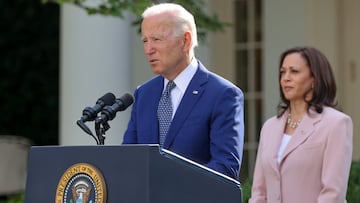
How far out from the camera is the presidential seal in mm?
3621

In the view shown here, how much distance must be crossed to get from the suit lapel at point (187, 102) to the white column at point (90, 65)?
428 cm

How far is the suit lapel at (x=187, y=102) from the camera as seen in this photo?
423 cm

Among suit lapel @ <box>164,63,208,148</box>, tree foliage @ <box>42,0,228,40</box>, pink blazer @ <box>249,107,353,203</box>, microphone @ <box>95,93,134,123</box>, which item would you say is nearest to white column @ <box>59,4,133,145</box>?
tree foliage @ <box>42,0,228,40</box>

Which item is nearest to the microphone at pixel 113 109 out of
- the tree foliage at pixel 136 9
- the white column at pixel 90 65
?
the tree foliage at pixel 136 9

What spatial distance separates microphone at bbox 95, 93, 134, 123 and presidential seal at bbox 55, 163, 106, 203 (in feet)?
1.00

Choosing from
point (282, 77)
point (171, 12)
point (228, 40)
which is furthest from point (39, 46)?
point (171, 12)

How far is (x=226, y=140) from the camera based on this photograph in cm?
412

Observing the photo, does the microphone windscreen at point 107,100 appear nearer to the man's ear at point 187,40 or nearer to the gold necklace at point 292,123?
the man's ear at point 187,40

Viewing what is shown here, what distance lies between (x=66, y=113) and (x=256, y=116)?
6.94ft

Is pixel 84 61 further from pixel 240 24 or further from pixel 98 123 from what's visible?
pixel 98 123

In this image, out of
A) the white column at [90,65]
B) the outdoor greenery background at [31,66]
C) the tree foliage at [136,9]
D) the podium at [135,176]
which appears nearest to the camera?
the podium at [135,176]

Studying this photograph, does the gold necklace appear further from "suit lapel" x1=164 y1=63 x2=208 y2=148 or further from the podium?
the podium

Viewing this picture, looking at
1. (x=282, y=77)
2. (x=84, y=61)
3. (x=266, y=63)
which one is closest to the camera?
(x=282, y=77)

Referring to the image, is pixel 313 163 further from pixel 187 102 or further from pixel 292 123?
pixel 187 102
